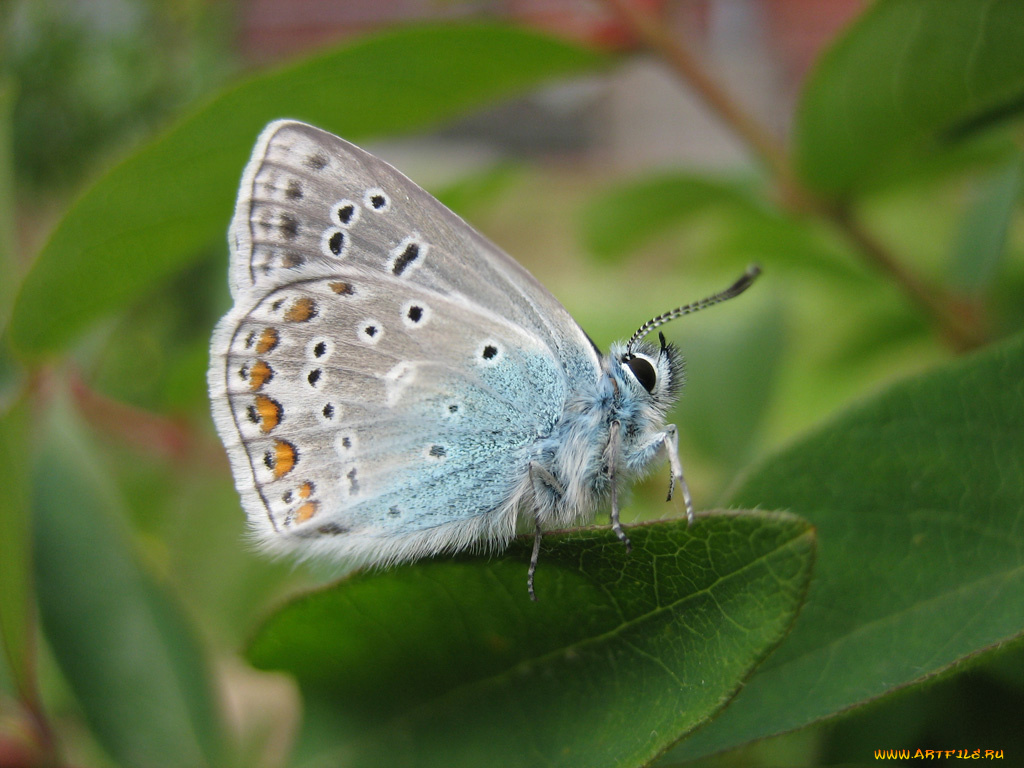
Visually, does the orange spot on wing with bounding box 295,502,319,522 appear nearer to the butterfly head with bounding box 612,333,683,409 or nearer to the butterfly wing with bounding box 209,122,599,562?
the butterfly wing with bounding box 209,122,599,562

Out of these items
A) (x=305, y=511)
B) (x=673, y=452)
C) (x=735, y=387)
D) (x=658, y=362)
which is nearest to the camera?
(x=673, y=452)

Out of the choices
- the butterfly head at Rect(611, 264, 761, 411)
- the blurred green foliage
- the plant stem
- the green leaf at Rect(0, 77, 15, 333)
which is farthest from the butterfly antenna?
the green leaf at Rect(0, 77, 15, 333)

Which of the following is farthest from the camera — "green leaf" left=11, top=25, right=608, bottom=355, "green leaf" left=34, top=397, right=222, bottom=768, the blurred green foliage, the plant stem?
the plant stem

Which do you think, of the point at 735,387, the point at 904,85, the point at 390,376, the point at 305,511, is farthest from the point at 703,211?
the point at 305,511

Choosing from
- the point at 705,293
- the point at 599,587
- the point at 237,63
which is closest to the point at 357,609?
the point at 599,587

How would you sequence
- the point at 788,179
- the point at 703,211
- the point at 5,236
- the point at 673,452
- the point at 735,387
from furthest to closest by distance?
1. the point at 703,211
2. the point at 735,387
3. the point at 788,179
4. the point at 5,236
5. the point at 673,452

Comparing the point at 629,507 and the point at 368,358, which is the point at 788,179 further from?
the point at 368,358
